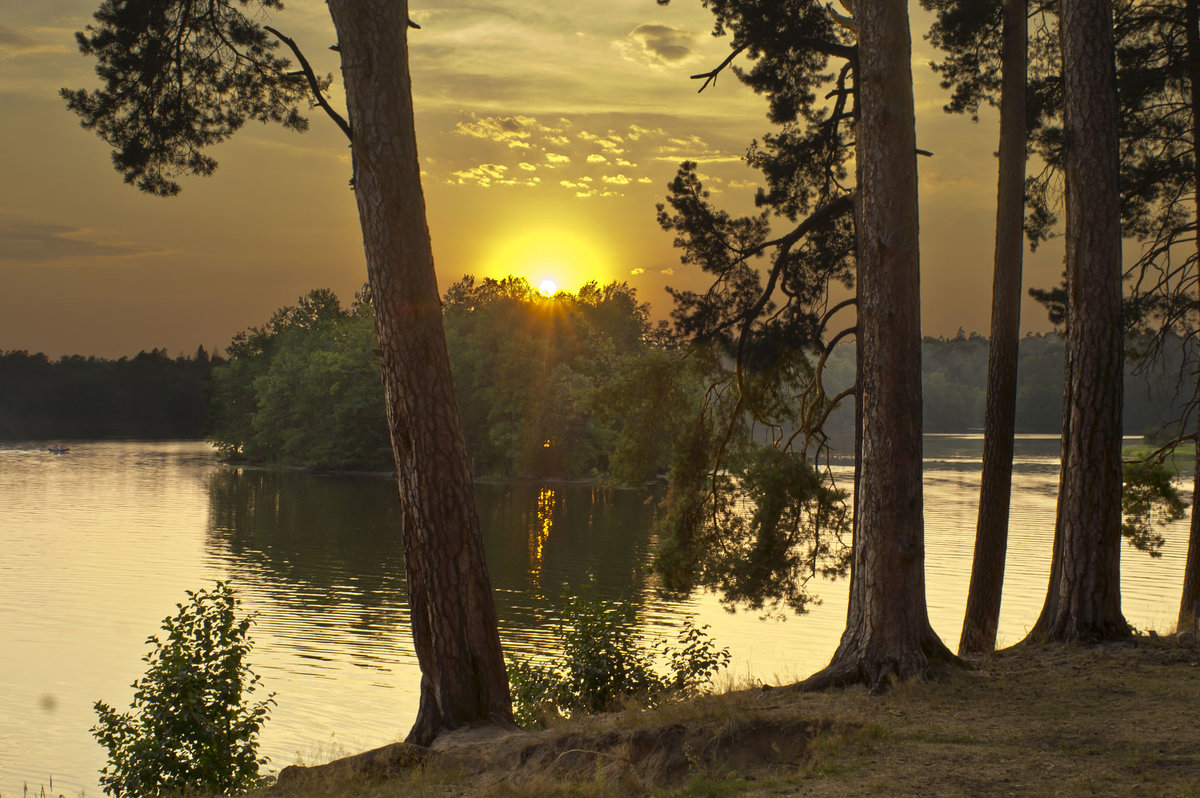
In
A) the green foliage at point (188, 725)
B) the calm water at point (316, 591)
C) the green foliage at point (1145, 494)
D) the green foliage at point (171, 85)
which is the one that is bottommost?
the calm water at point (316, 591)

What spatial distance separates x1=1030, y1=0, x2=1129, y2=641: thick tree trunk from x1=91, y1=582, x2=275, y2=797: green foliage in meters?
7.11

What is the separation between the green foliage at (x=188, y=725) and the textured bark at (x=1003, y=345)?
289 inches

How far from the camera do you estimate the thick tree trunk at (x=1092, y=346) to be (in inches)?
340

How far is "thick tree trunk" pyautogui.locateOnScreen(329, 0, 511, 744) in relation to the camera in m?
7.67

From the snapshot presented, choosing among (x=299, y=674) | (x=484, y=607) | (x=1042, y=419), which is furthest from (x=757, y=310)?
(x=1042, y=419)

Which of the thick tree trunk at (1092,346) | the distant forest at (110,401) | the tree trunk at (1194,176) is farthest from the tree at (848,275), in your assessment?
the distant forest at (110,401)

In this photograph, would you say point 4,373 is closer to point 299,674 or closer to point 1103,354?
point 299,674

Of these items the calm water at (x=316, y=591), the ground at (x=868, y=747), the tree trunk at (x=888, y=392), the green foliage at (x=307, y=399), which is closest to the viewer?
the ground at (x=868, y=747)

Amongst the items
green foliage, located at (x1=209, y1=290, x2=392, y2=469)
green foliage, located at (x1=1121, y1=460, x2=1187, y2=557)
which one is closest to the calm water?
green foliage, located at (x1=1121, y1=460, x2=1187, y2=557)

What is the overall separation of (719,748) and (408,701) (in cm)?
1010

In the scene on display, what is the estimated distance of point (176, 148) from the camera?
32.4 feet

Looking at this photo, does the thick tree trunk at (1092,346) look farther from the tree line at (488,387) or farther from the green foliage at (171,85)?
the tree line at (488,387)

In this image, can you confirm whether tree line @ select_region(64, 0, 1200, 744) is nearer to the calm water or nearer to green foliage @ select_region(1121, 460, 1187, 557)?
green foliage @ select_region(1121, 460, 1187, 557)

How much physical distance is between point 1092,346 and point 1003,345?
8.30 ft
